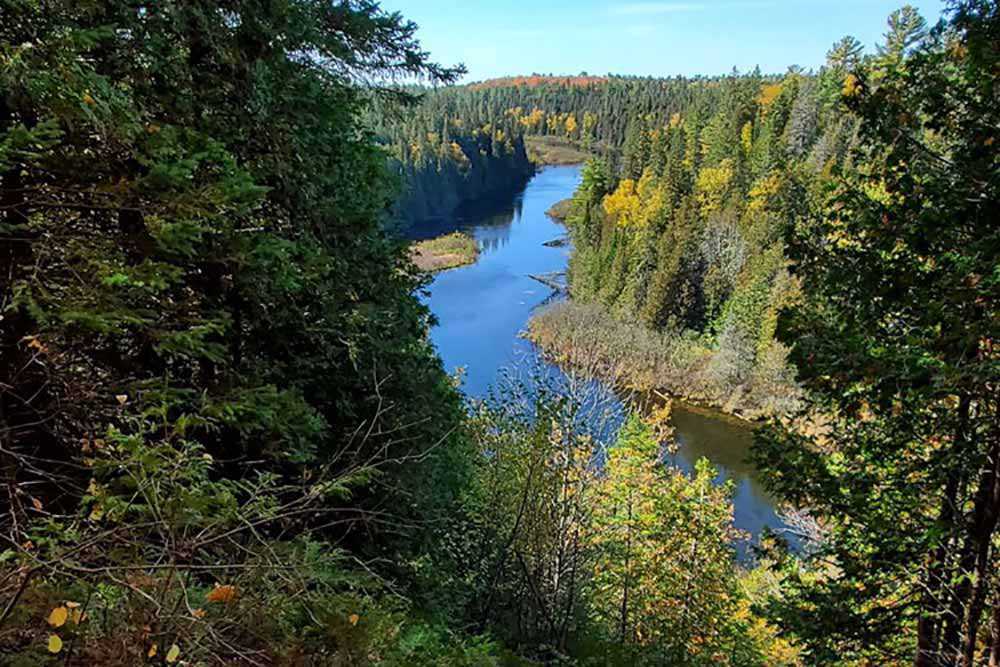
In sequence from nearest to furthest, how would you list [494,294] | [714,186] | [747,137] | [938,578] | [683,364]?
[938,578] < [683,364] < [714,186] < [494,294] < [747,137]

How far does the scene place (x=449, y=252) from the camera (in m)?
55.0

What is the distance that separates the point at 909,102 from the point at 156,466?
5908mm

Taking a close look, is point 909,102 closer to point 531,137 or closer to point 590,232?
point 590,232

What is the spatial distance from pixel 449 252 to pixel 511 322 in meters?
19.7

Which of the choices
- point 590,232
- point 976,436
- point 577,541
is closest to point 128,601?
point 976,436

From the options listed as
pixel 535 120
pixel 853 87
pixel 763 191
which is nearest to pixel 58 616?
pixel 853 87

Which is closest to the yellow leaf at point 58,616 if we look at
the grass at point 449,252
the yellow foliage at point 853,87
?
the yellow foliage at point 853,87

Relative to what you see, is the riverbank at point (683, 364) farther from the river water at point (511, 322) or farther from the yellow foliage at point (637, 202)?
the yellow foliage at point (637, 202)

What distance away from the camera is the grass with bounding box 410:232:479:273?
2039 inches

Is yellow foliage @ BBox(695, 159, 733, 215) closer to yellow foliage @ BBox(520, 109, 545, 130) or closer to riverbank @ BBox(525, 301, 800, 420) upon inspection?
riverbank @ BBox(525, 301, 800, 420)

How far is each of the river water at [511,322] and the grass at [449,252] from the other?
1077 mm

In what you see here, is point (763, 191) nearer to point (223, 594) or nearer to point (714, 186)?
point (714, 186)

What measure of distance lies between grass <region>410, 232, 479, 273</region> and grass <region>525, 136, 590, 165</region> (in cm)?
6525

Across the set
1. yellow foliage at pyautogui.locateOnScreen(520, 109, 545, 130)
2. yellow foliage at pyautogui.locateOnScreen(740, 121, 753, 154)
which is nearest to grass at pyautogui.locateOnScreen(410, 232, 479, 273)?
yellow foliage at pyautogui.locateOnScreen(740, 121, 753, 154)
